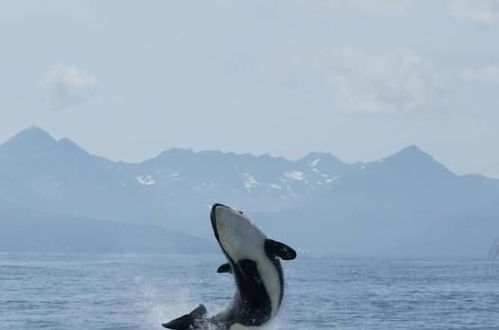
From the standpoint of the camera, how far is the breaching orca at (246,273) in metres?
19.6

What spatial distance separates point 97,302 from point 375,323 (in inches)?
884

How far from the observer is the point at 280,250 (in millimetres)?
19719

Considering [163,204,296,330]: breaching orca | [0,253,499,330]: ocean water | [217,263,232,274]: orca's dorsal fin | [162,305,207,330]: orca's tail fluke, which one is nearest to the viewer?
[163,204,296,330]: breaching orca

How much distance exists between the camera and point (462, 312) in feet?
244

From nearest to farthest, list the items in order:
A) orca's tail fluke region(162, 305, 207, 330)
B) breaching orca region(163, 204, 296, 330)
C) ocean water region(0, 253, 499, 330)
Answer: breaching orca region(163, 204, 296, 330) < orca's tail fluke region(162, 305, 207, 330) < ocean water region(0, 253, 499, 330)

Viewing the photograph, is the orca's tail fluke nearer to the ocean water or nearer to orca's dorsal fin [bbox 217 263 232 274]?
orca's dorsal fin [bbox 217 263 232 274]

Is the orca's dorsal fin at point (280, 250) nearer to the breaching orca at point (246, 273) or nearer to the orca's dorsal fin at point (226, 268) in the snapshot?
the breaching orca at point (246, 273)

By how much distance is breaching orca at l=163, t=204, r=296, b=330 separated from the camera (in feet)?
64.4

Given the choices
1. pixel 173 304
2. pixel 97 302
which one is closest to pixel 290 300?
pixel 173 304

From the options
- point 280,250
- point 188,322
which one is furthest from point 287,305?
point 280,250

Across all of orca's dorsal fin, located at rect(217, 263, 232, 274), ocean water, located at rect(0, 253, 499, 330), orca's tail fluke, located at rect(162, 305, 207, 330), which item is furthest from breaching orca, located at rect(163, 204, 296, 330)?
ocean water, located at rect(0, 253, 499, 330)

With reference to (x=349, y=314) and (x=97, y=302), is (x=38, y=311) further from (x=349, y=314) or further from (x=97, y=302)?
(x=349, y=314)

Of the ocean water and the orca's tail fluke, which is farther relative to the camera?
the ocean water

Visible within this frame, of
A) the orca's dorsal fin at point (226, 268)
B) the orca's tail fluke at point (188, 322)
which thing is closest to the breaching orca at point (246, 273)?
the orca's tail fluke at point (188, 322)
